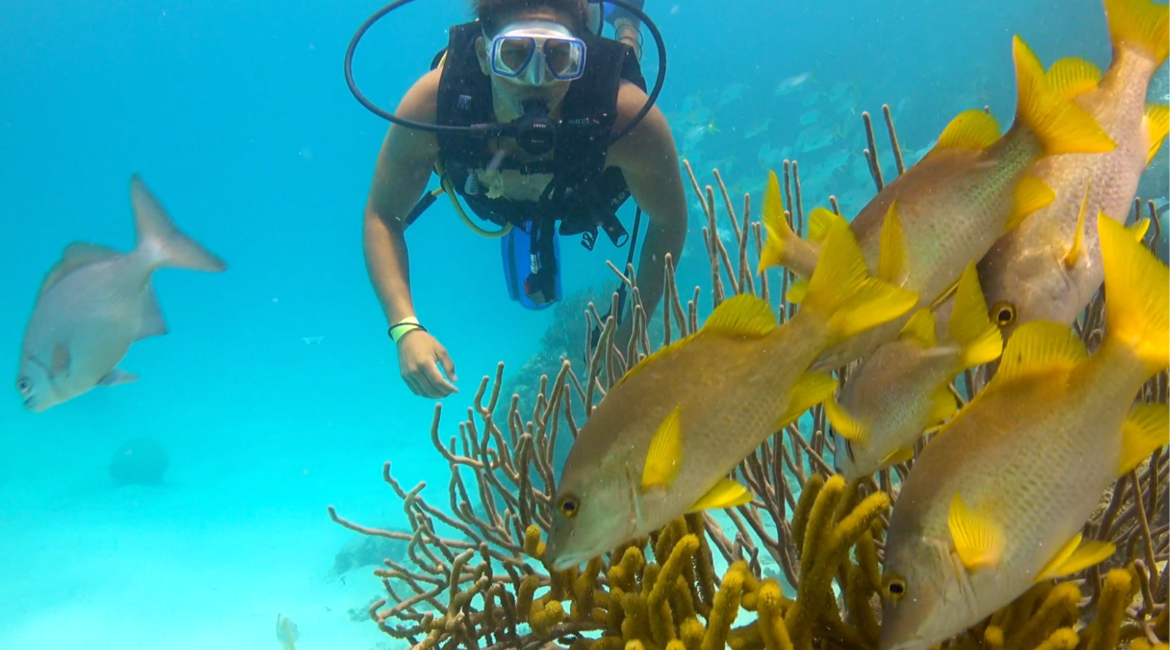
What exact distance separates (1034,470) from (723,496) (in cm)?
46

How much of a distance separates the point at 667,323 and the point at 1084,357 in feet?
4.92

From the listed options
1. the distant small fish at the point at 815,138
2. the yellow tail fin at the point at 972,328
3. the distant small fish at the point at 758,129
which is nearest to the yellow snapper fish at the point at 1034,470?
the yellow tail fin at the point at 972,328

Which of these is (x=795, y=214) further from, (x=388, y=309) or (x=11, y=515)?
(x=11, y=515)

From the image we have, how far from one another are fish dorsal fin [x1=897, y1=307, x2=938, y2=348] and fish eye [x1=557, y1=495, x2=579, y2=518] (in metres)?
0.68

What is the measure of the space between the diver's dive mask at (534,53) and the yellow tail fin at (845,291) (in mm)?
3190

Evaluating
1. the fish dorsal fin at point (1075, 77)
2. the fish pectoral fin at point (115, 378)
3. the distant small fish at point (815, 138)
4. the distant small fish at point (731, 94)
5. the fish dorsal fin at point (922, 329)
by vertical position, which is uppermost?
the distant small fish at point (731, 94)

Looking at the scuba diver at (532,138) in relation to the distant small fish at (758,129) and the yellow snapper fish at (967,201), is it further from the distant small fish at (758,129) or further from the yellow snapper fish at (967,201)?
the distant small fish at (758,129)

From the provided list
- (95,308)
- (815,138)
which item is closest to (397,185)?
(95,308)

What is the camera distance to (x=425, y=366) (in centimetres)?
280

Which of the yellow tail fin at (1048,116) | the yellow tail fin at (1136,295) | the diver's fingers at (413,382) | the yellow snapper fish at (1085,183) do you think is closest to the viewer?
the yellow tail fin at (1136,295)

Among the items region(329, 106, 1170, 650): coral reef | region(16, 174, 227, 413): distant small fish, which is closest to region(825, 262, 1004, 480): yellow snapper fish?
region(329, 106, 1170, 650): coral reef

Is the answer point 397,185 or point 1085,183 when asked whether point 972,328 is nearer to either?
point 1085,183

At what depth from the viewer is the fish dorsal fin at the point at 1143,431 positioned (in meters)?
0.93

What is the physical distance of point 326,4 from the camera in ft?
228
